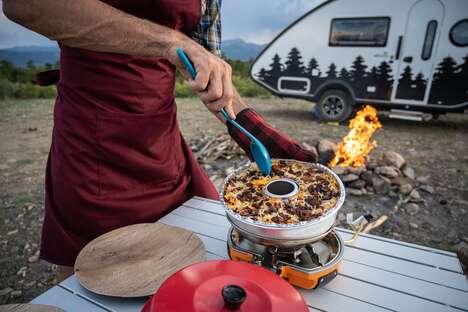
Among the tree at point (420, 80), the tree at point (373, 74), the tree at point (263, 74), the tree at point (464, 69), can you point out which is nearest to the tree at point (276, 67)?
the tree at point (263, 74)

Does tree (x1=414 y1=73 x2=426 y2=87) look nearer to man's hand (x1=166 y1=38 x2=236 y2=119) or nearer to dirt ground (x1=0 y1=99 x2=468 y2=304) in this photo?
dirt ground (x1=0 y1=99 x2=468 y2=304)

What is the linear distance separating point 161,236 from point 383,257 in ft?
→ 3.17

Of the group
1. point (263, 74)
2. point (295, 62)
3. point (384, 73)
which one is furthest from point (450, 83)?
point (263, 74)

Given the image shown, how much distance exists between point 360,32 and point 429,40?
1.52 m

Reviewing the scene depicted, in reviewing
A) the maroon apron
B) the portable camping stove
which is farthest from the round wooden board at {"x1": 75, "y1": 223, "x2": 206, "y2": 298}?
the maroon apron

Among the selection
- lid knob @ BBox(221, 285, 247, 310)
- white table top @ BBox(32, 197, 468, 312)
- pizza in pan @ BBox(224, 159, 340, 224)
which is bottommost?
white table top @ BBox(32, 197, 468, 312)

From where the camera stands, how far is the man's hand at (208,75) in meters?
1.18

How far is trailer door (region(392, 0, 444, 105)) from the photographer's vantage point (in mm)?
6922

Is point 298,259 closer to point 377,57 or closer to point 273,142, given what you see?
point 273,142

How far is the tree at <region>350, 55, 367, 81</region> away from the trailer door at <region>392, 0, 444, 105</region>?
767 millimetres

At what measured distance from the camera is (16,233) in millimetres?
3488

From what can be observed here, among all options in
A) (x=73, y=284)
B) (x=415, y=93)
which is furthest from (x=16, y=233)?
(x=415, y=93)

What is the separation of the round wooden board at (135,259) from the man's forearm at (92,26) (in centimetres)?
77

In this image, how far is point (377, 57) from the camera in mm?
7559
